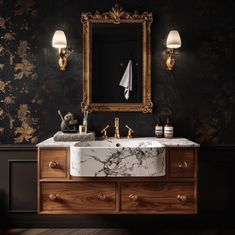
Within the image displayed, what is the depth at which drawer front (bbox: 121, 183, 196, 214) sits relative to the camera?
2369 mm

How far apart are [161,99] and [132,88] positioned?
268 millimetres

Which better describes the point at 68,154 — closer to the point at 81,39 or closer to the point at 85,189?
the point at 85,189

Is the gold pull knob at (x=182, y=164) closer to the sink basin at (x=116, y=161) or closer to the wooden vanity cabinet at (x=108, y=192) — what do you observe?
the wooden vanity cabinet at (x=108, y=192)

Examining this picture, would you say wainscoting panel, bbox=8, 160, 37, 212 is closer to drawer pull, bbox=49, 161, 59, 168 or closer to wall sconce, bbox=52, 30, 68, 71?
drawer pull, bbox=49, 161, 59, 168

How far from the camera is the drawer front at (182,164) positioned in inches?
93.8

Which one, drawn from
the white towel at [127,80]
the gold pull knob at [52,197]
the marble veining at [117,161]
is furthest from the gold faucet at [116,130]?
the gold pull knob at [52,197]

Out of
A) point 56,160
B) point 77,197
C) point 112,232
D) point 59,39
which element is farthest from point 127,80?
point 112,232

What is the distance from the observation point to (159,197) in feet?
7.79

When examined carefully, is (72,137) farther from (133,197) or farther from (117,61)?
(117,61)

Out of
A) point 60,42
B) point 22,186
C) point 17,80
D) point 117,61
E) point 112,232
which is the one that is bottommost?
point 112,232

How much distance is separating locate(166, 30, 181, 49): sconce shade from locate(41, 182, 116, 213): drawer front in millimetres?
1230

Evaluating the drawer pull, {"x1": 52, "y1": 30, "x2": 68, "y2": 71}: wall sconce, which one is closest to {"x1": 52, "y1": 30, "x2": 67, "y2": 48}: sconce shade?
{"x1": 52, "y1": 30, "x2": 68, "y2": 71}: wall sconce

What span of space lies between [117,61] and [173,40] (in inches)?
19.7

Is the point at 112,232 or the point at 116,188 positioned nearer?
the point at 116,188
